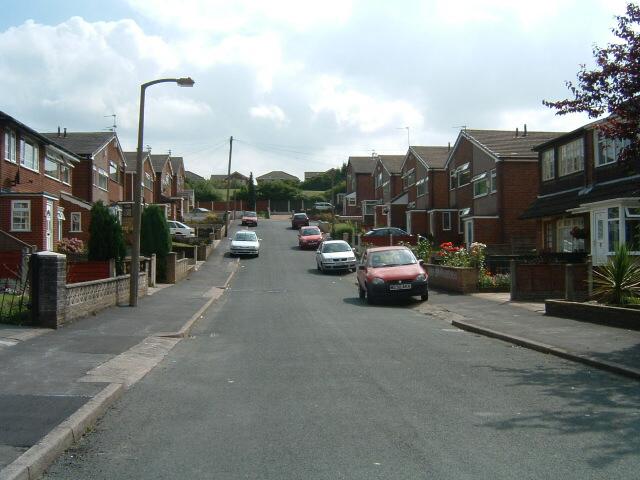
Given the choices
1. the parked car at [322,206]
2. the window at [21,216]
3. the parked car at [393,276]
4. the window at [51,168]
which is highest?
the parked car at [322,206]

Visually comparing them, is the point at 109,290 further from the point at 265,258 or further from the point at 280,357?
the point at 265,258

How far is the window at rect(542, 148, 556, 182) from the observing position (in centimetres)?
2900

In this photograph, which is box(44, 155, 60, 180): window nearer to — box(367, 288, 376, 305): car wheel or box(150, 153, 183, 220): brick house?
box(367, 288, 376, 305): car wheel

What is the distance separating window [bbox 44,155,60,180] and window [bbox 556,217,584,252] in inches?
945

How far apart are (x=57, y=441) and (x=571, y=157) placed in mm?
25460

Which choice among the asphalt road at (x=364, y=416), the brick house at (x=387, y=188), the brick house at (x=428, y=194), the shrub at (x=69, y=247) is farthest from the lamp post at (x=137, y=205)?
the brick house at (x=387, y=188)

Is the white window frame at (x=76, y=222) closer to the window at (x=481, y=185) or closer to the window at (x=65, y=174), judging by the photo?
the window at (x=65, y=174)

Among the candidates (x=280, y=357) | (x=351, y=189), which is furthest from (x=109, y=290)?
(x=351, y=189)

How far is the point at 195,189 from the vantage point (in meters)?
98.1

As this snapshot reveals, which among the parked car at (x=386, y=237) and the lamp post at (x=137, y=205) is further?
the parked car at (x=386, y=237)

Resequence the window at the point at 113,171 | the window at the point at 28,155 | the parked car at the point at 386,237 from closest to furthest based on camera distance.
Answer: the window at the point at 28,155 → the parked car at the point at 386,237 → the window at the point at 113,171

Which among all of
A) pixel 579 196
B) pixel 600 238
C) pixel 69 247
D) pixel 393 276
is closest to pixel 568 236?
pixel 579 196

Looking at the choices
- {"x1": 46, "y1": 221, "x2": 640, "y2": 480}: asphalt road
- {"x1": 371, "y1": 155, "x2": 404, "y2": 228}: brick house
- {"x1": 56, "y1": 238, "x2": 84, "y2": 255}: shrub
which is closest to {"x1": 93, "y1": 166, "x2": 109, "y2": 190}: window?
{"x1": 56, "y1": 238, "x2": 84, "y2": 255}: shrub

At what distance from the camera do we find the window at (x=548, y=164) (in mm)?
29000
